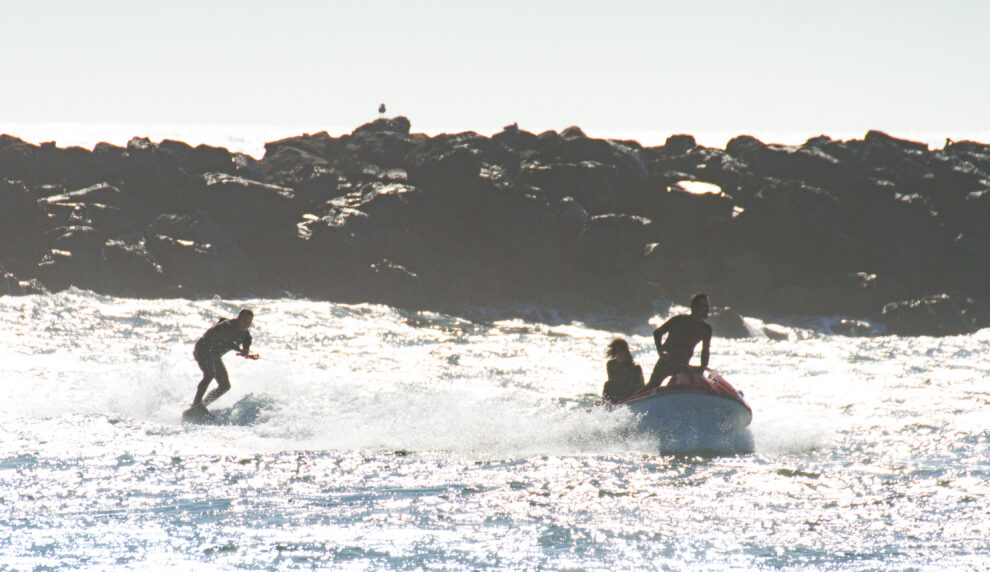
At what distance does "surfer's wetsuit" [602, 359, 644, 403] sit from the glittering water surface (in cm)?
94

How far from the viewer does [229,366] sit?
21.6 metres

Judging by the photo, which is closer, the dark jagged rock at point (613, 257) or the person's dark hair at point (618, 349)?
the person's dark hair at point (618, 349)

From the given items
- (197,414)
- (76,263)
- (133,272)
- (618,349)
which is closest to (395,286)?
(133,272)

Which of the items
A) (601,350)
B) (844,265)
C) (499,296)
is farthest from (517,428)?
(844,265)

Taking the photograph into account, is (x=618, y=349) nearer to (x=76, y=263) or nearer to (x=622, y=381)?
(x=622, y=381)

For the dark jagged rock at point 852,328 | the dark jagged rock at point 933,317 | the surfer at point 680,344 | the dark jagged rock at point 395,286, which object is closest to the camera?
the surfer at point 680,344

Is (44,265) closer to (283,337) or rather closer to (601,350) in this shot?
(283,337)

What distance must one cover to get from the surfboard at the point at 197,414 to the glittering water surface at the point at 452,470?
0.26 meters

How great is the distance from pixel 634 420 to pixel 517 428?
1842 millimetres

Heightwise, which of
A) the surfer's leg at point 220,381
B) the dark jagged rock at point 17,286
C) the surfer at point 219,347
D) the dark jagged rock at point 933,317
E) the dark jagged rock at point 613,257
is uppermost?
the dark jagged rock at point 613,257

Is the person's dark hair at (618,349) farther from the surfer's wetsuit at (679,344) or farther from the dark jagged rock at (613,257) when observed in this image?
the dark jagged rock at (613,257)

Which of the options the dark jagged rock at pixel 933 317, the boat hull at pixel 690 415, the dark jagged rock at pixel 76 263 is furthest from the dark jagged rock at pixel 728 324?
the dark jagged rock at pixel 76 263

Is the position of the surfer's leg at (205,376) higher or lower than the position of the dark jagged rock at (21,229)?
lower

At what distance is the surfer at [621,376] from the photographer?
50.0 ft
